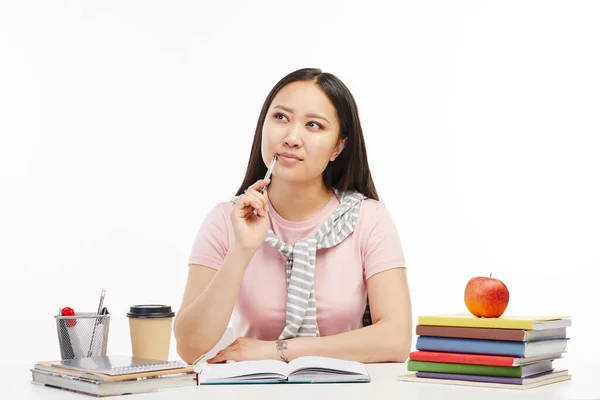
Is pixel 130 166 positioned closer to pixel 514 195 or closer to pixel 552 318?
pixel 514 195

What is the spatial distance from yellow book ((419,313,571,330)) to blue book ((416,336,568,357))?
0.03 metres

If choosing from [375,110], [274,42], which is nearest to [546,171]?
[375,110]

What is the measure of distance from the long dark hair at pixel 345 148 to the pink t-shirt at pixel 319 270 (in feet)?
0.48

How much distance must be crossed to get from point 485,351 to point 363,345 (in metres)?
0.52

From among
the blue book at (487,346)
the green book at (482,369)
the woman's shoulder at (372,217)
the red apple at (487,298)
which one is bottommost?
the green book at (482,369)

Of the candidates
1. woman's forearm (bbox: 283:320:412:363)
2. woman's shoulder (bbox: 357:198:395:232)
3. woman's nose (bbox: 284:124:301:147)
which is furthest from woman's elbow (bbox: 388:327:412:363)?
woman's nose (bbox: 284:124:301:147)

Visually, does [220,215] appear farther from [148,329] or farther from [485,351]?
[485,351]

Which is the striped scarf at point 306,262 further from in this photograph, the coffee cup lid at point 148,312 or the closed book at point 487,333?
the closed book at point 487,333

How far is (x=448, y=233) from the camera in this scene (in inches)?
168

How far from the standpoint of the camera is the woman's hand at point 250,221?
81.4 inches

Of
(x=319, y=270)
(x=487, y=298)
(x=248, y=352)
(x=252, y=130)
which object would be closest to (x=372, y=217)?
(x=319, y=270)

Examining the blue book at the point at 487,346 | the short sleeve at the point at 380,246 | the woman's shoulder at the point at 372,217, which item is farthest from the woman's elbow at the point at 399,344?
the blue book at the point at 487,346

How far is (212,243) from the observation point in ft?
7.63

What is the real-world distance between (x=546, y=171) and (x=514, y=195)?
0.66 feet
